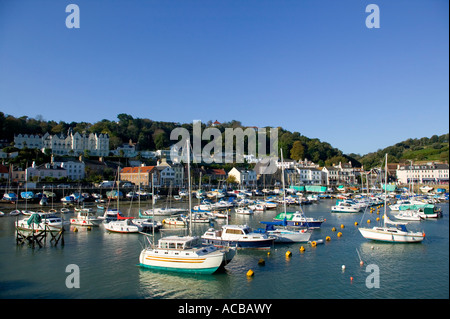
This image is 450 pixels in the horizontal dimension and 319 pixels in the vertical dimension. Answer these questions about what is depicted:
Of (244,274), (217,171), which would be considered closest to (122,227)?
(244,274)

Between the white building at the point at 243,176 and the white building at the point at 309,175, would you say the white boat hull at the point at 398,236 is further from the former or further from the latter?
the white building at the point at 309,175

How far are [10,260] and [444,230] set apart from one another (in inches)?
1513

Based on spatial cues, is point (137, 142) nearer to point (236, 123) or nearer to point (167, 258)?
point (236, 123)

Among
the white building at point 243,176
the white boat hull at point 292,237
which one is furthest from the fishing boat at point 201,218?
the white building at point 243,176

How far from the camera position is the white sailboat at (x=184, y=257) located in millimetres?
19000

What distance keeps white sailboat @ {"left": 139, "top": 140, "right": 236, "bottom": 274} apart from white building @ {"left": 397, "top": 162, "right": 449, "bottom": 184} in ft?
314

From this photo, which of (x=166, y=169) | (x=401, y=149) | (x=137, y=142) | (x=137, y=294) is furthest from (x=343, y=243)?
(x=401, y=149)

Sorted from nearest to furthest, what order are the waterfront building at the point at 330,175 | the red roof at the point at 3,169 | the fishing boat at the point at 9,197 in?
1. the fishing boat at the point at 9,197
2. the red roof at the point at 3,169
3. the waterfront building at the point at 330,175

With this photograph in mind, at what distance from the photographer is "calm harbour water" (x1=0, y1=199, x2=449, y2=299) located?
17.1 metres

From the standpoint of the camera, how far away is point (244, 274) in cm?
1977

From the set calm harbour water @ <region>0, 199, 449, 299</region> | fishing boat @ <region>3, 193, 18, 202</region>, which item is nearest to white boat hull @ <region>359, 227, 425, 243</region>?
calm harbour water @ <region>0, 199, 449, 299</region>

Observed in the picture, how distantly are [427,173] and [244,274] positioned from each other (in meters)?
102

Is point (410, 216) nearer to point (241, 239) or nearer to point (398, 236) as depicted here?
point (398, 236)

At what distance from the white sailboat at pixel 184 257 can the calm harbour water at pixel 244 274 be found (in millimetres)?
456
